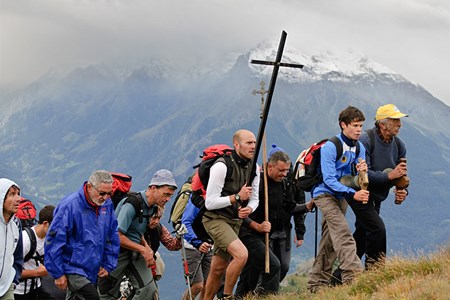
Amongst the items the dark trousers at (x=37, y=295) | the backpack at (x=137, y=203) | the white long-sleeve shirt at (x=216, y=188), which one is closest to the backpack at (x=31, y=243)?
the dark trousers at (x=37, y=295)

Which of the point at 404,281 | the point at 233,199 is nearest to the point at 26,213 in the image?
the point at 233,199

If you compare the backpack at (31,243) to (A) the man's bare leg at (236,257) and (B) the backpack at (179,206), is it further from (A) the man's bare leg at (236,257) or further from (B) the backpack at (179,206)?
(B) the backpack at (179,206)

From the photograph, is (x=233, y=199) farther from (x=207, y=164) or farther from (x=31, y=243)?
(x=31, y=243)

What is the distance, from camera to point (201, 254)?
1349 cm

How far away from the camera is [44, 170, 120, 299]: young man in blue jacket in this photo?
9.45 meters

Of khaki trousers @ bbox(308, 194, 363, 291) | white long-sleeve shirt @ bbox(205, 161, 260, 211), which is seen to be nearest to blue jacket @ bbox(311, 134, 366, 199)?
khaki trousers @ bbox(308, 194, 363, 291)

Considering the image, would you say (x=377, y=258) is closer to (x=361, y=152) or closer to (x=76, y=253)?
(x=361, y=152)

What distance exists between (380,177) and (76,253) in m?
4.51

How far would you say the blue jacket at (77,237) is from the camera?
31.0 ft

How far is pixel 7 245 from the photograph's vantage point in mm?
8945

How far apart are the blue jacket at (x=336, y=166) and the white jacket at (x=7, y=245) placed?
171 inches

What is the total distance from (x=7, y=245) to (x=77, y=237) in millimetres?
934

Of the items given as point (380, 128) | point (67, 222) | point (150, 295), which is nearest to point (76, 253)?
point (67, 222)

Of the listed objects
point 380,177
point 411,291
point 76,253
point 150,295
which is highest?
point 380,177
